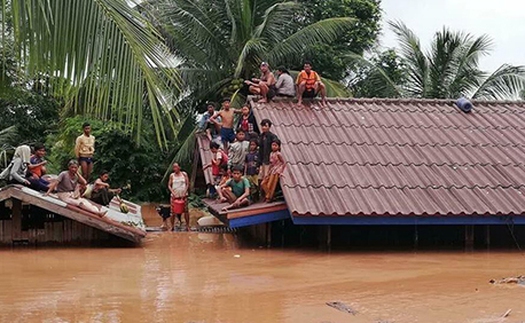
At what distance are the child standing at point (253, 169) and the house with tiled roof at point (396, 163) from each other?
0.56 meters

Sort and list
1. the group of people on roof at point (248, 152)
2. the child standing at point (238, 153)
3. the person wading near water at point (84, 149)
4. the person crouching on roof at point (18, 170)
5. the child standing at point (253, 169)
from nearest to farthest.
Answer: the group of people on roof at point (248, 152) < the person crouching on roof at point (18, 170) < the child standing at point (253, 169) < the child standing at point (238, 153) < the person wading near water at point (84, 149)

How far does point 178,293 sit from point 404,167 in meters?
5.73

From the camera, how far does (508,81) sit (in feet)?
71.7

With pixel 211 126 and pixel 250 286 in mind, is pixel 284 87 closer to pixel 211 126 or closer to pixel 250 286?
pixel 211 126

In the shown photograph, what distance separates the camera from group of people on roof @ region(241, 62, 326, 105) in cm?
1418

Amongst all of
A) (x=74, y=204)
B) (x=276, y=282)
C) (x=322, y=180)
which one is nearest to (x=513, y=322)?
(x=276, y=282)

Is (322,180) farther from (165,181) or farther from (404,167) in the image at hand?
(165,181)

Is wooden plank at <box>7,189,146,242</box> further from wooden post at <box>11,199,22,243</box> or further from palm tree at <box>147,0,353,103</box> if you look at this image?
palm tree at <box>147,0,353,103</box>

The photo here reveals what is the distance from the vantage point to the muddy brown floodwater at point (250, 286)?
6.84 meters

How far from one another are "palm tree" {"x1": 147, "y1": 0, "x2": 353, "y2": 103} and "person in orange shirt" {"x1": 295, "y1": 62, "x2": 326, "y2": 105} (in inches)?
225

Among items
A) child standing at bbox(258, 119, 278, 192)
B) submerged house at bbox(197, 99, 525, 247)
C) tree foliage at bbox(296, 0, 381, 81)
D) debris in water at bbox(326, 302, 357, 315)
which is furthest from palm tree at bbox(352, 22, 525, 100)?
debris in water at bbox(326, 302, 357, 315)

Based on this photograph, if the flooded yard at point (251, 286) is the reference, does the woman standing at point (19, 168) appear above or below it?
above

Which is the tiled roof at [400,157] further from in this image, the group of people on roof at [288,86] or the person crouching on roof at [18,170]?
the person crouching on roof at [18,170]

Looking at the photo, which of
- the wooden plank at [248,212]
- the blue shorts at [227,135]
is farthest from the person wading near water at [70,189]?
the blue shorts at [227,135]
